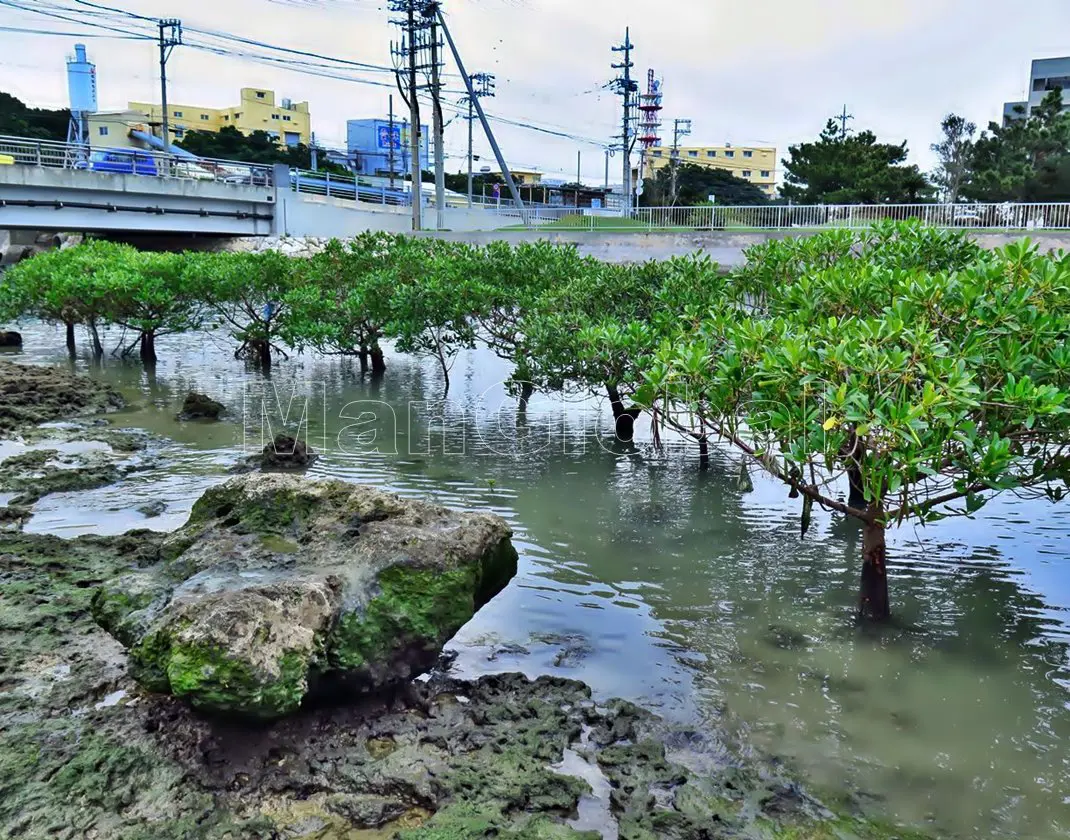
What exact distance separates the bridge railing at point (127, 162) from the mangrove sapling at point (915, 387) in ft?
101

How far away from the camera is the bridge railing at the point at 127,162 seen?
31.8m

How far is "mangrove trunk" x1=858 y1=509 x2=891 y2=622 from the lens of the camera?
7.99 metres

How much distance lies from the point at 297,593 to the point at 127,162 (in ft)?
115

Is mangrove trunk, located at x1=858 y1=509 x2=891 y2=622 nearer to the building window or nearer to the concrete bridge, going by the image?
the concrete bridge

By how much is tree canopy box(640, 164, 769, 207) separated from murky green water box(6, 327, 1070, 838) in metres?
53.7

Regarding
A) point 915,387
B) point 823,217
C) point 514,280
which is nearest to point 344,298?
point 514,280

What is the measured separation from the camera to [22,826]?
4.87m

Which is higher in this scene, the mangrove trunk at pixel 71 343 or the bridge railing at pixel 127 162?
the bridge railing at pixel 127 162

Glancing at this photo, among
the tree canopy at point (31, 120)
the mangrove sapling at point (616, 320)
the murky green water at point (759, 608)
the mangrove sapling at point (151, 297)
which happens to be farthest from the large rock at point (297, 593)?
the tree canopy at point (31, 120)

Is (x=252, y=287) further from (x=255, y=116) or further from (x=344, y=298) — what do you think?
(x=255, y=116)

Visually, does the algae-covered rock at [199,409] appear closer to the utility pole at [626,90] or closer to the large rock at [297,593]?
the large rock at [297,593]

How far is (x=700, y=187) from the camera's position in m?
70.6

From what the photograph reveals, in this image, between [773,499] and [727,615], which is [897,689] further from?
[773,499]

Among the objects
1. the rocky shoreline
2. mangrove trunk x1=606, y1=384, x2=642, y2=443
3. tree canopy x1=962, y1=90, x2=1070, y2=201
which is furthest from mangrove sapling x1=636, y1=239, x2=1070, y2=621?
tree canopy x1=962, y1=90, x2=1070, y2=201
